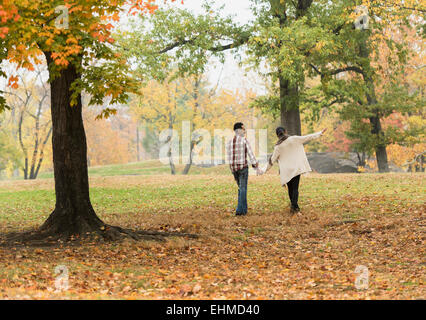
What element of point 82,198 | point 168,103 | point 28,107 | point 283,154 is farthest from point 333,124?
point 82,198

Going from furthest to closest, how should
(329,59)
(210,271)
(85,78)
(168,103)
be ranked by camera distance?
(168,103) < (329,59) < (85,78) < (210,271)

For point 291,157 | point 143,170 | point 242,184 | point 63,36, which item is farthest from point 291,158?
point 143,170

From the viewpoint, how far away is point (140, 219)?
488 inches

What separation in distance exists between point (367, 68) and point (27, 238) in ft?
46.0

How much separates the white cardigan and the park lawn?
1025mm

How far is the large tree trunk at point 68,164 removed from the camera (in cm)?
945

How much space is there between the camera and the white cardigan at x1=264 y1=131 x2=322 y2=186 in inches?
437

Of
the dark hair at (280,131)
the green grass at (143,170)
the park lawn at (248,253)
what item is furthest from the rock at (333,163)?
the dark hair at (280,131)

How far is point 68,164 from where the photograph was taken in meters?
9.49

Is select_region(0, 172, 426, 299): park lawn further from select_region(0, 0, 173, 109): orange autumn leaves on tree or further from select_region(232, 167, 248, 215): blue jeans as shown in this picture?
select_region(0, 0, 173, 109): orange autumn leaves on tree

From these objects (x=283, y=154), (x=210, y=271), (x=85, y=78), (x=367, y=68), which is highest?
(x=367, y=68)

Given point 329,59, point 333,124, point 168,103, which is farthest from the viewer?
point 333,124
